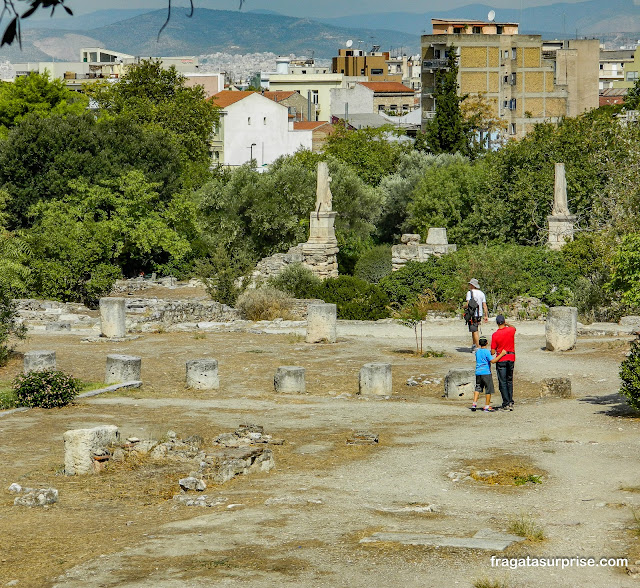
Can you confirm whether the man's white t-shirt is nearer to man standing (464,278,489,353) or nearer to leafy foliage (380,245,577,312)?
man standing (464,278,489,353)

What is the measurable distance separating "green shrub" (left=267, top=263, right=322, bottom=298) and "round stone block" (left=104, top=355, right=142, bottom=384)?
1207 centimetres

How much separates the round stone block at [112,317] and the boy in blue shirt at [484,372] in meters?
10.5

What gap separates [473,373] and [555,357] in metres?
3.41

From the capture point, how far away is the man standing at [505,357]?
16672 mm

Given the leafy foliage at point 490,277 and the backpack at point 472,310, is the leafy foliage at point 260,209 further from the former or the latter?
the backpack at point 472,310

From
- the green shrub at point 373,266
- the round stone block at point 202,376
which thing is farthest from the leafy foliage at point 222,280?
the round stone block at point 202,376

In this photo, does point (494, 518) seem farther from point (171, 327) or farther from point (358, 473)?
point (171, 327)

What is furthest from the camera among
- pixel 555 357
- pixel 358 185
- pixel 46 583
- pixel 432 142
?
pixel 432 142

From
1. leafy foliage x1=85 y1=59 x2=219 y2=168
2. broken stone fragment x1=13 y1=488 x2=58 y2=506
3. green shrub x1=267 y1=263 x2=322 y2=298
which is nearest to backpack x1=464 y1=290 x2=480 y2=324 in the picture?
green shrub x1=267 y1=263 x2=322 y2=298

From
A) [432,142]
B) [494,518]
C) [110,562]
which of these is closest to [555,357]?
[494,518]

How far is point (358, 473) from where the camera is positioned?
12.8 m

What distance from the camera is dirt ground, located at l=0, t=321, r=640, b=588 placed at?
9344 millimetres

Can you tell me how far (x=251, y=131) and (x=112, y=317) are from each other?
6447 centimetres

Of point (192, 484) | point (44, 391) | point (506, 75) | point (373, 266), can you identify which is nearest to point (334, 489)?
point (192, 484)
